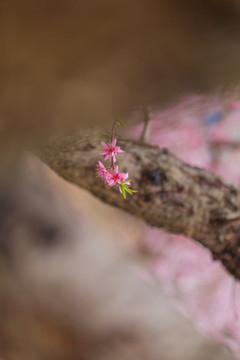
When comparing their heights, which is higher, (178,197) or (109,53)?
(178,197)

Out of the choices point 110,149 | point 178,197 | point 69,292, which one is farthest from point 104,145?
point 69,292

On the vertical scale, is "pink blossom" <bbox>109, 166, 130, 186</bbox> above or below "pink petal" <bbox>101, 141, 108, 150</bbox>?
above

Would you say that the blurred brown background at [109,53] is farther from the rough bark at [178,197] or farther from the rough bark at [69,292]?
the rough bark at [69,292]

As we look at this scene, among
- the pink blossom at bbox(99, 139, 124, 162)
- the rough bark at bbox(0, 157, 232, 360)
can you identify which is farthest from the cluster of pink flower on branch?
the rough bark at bbox(0, 157, 232, 360)

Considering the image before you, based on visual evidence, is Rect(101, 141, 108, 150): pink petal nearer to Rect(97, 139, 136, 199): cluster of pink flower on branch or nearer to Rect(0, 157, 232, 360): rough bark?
Rect(97, 139, 136, 199): cluster of pink flower on branch

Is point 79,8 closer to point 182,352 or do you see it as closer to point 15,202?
point 15,202

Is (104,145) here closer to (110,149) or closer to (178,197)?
(110,149)

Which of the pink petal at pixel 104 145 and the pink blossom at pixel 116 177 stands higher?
the pink blossom at pixel 116 177

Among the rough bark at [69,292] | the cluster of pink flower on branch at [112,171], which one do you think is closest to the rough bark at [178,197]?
the cluster of pink flower on branch at [112,171]

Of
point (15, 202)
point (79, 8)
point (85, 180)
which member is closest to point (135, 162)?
point (85, 180)
